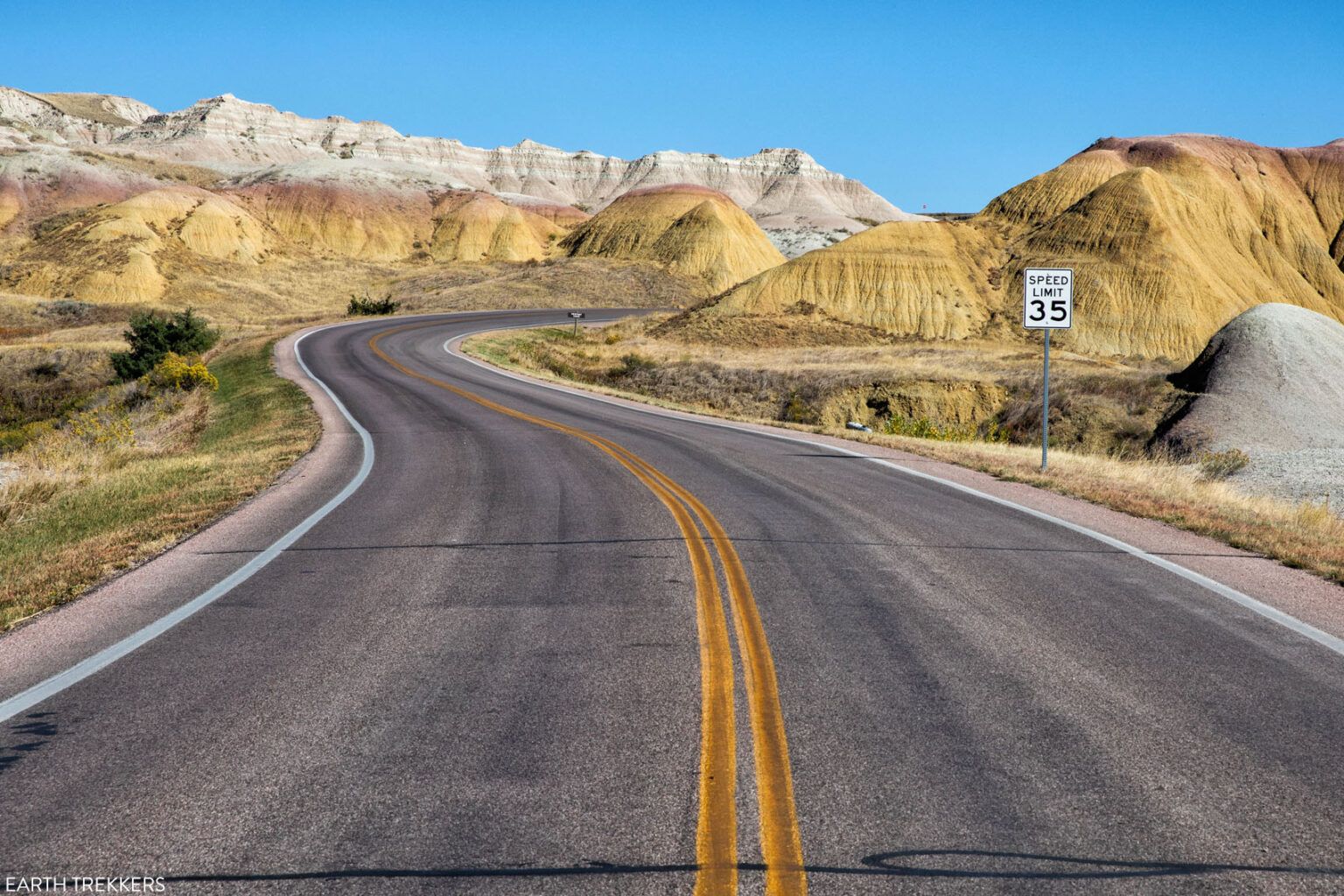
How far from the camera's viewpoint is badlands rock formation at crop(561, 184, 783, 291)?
3807 inches

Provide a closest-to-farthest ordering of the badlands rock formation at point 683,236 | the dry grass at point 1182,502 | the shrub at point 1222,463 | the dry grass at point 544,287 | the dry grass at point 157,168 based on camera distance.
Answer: the dry grass at point 1182,502 < the shrub at point 1222,463 < the dry grass at point 544,287 < the badlands rock formation at point 683,236 < the dry grass at point 157,168

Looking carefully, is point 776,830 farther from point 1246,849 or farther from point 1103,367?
point 1103,367

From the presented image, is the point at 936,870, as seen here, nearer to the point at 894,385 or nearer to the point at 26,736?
the point at 26,736

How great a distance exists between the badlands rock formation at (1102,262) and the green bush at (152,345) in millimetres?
30456

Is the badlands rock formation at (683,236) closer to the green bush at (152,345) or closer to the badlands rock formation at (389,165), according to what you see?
the badlands rock formation at (389,165)

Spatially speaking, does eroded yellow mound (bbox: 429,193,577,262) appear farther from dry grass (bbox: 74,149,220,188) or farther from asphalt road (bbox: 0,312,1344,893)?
asphalt road (bbox: 0,312,1344,893)

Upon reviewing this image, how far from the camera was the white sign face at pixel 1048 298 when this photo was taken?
1445 centimetres

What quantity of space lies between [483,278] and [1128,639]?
8696 centimetres

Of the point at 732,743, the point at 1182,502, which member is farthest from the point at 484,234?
the point at 732,743

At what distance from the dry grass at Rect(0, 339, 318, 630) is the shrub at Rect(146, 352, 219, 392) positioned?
13.8 feet

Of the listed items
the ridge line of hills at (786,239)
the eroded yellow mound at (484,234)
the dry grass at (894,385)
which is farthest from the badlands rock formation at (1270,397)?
the eroded yellow mound at (484,234)

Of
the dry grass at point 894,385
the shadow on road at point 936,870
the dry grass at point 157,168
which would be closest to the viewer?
the shadow on road at point 936,870

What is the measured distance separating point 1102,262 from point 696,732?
68.0m

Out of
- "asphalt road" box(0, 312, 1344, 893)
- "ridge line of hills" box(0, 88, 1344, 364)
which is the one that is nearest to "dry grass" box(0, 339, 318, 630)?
"asphalt road" box(0, 312, 1344, 893)
